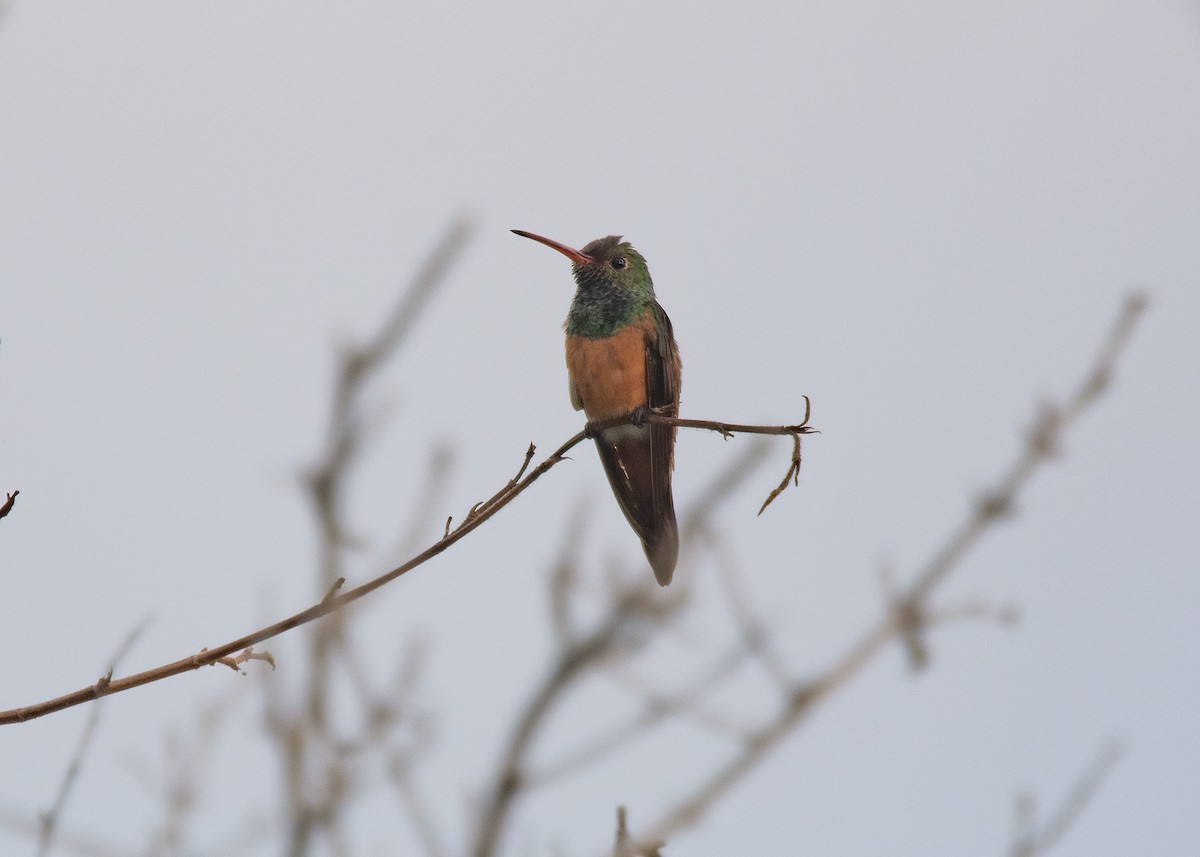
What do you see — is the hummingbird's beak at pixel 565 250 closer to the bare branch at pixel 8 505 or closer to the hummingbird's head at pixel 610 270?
the hummingbird's head at pixel 610 270

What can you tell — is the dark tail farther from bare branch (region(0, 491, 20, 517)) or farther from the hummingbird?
bare branch (region(0, 491, 20, 517))

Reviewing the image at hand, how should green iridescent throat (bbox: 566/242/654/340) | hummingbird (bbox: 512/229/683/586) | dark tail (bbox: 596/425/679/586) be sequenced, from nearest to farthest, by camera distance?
dark tail (bbox: 596/425/679/586) → hummingbird (bbox: 512/229/683/586) → green iridescent throat (bbox: 566/242/654/340)

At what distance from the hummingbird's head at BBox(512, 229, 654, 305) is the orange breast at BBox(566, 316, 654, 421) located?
33cm

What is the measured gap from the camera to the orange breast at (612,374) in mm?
4840

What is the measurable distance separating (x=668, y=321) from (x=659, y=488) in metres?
0.98

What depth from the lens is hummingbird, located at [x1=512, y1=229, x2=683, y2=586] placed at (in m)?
4.53

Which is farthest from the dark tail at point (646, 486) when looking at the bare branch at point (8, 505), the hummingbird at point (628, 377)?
the bare branch at point (8, 505)

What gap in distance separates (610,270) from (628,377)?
702 millimetres

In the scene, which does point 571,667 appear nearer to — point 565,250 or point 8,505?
point 565,250

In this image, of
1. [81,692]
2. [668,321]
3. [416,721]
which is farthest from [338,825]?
[668,321]

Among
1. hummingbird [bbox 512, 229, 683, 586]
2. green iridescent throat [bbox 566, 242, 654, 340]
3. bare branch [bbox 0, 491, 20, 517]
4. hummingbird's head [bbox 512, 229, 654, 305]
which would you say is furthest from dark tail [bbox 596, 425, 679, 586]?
bare branch [bbox 0, 491, 20, 517]

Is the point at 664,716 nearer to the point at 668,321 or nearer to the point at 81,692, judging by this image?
the point at 668,321

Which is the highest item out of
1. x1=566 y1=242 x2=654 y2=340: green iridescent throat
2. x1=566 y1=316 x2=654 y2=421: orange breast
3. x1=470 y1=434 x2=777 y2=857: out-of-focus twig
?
x1=566 y1=242 x2=654 y2=340: green iridescent throat

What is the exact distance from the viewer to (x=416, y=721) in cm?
457
